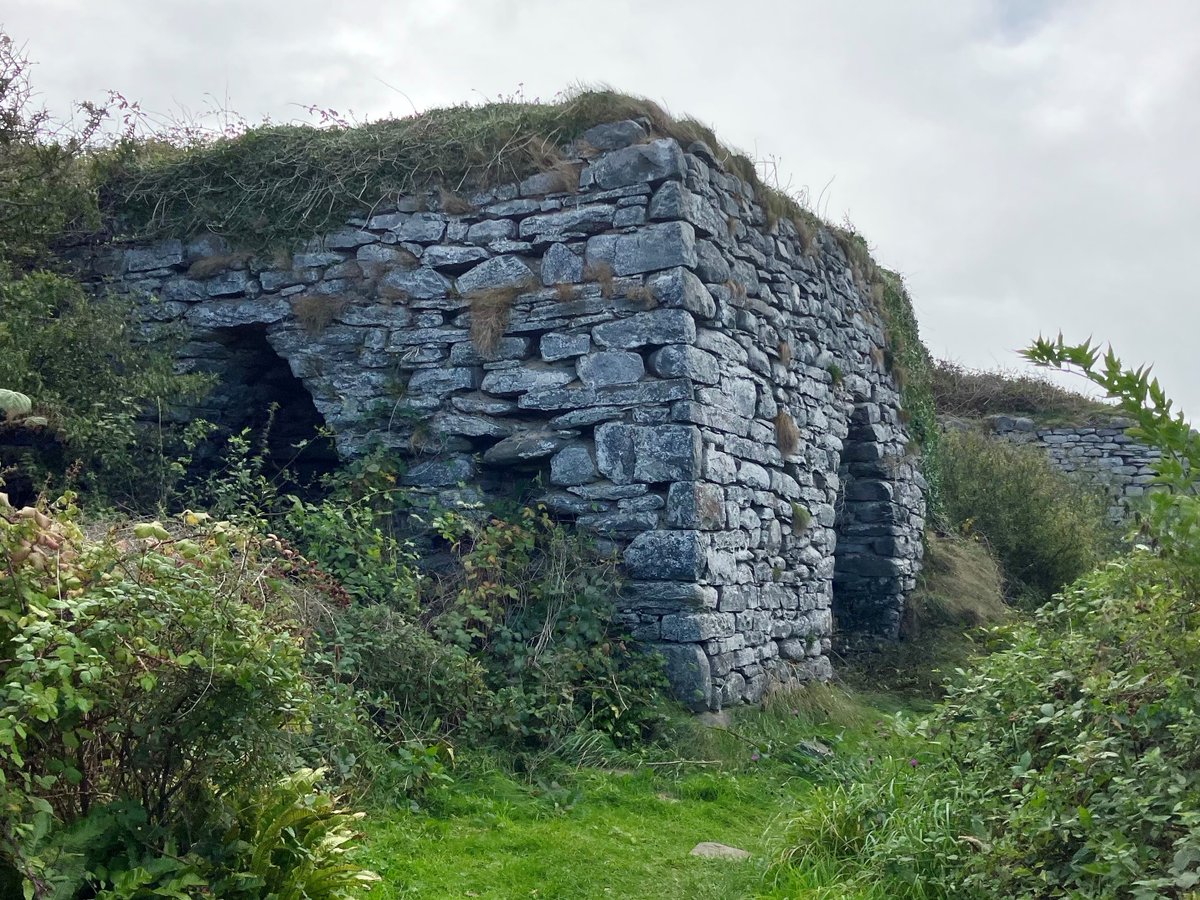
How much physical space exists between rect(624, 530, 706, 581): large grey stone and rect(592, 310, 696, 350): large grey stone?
3.92ft

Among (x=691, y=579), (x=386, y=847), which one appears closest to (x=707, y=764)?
(x=691, y=579)

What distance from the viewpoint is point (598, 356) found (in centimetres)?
709

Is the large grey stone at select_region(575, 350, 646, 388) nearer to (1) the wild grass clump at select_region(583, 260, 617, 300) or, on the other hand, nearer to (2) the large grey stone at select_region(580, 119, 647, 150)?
(1) the wild grass clump at select_region(583, 260, 617, 300)

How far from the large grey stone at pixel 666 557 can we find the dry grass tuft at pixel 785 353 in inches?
85.9

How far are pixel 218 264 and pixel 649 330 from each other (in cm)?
328

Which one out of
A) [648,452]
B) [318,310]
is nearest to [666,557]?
[648,452]

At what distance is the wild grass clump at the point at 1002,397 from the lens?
56.8 ft

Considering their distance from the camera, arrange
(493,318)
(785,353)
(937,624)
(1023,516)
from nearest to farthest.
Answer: (493,318) < (785,353) < (937,624) < (1023,516)

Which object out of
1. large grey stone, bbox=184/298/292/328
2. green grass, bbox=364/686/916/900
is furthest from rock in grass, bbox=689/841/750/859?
large grey stone, bbox=184/298/292/328

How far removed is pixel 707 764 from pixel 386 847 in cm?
229

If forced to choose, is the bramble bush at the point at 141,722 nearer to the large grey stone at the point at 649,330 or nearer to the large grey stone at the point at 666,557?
the large grey stone at the point at 666,557

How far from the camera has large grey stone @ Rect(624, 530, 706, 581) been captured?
677 cm

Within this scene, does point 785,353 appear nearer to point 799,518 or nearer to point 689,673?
point 799,518

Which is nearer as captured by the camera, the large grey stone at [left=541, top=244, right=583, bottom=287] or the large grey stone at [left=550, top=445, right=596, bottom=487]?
the large grey stone at [left=550, top=445, right=596, bottom=487]
